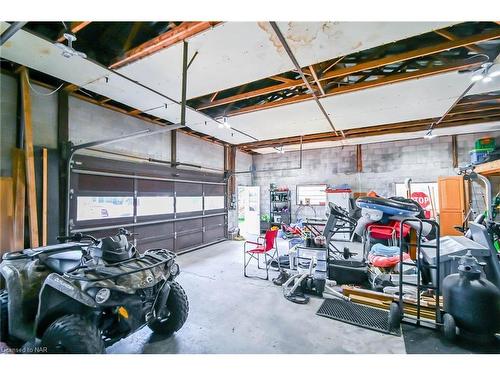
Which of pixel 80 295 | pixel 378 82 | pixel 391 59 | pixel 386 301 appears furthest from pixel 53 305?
pixel 378 82

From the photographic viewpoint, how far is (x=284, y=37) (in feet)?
7.47

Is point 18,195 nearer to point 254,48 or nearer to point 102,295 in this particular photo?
point 102,295

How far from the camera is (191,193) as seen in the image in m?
6.22

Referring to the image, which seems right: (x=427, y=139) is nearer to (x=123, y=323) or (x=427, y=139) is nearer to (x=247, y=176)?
(x=247, y=176)

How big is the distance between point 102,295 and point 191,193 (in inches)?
187

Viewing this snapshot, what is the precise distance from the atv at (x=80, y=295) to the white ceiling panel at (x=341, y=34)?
8.20ft

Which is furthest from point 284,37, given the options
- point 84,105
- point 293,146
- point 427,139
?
point 427,139

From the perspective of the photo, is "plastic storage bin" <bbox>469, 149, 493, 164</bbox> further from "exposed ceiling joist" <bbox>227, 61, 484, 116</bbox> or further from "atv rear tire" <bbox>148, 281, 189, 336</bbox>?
"atv rear tire" <bbox>148, 281, 189, 336</bbox>

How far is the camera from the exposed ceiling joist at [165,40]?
2.19 metres

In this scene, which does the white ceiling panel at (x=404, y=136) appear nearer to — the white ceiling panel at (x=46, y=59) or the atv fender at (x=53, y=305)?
the white ceiling panel at (x=46, y=59)

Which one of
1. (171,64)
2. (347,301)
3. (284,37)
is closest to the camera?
(284,37)

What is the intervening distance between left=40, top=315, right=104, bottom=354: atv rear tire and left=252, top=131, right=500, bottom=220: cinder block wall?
7.70m

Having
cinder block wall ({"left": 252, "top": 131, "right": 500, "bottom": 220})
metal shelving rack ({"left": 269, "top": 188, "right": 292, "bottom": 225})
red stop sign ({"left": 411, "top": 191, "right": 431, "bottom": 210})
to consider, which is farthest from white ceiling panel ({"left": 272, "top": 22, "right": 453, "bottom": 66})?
metal shelving rack ({"left": 269, "top": 188, "right": 292, "bottom": 225})
